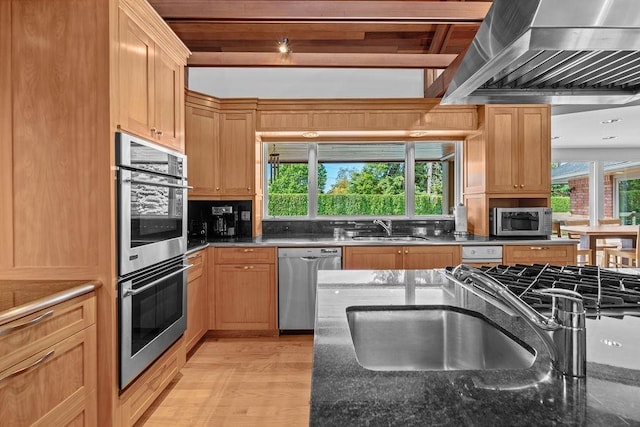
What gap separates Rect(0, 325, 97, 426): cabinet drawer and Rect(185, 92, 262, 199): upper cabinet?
2139 millimetres

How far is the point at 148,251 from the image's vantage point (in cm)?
210

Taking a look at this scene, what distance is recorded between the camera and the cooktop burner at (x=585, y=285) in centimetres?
115

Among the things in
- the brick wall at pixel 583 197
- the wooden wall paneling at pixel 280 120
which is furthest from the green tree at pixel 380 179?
the brick wall at pixel 583 197

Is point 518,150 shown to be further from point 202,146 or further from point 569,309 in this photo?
point 569,309

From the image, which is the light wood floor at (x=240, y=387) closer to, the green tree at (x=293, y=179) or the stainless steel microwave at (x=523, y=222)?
the green tree at (x=293, y=179)

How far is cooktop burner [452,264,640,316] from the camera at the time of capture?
1148mm

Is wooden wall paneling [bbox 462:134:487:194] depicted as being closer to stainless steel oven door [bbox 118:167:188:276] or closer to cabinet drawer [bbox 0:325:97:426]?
stainless steel oven door [bbox 118:167:188:276]

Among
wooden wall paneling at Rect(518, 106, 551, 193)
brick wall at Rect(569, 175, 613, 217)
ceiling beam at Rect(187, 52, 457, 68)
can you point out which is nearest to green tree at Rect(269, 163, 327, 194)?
ceiling beam at Rect(187, 52, 457, 68)

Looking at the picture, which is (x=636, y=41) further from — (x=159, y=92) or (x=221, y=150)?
(x=221, y=150)

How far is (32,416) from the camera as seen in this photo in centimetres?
135

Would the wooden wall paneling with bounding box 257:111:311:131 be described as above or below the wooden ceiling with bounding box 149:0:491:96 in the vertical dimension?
below

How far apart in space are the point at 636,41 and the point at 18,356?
208 cm

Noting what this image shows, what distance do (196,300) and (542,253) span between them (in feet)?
10.2

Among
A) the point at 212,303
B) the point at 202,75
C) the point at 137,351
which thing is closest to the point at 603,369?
the point at 137,351
